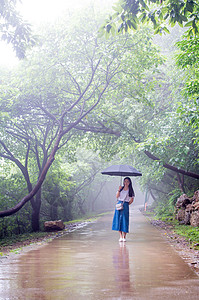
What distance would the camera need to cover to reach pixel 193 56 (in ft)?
36.5

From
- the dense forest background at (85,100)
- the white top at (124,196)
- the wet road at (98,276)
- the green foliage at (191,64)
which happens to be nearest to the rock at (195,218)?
the dense forest background at (85,100)

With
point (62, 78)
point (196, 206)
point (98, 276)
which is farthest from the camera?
point (62, 78)

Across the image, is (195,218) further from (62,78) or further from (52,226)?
(62,78)

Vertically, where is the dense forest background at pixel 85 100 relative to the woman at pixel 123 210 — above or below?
above

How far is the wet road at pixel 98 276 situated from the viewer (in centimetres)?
438

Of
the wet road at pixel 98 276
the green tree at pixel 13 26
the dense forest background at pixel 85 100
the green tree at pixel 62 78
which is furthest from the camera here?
the green tree at pixel 62 78

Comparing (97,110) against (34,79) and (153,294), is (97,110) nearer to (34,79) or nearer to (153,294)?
(34,79)

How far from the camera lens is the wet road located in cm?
438

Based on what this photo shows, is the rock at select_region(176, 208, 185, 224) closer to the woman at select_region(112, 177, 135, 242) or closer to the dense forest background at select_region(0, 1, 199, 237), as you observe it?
the dense forest background at select_region(0, 1, 199, 237)

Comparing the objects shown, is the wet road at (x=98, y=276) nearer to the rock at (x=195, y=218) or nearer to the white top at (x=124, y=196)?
the white top at (x=124, y=196)

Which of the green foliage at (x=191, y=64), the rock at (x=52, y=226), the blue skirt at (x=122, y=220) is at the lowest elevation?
the rock at (x=52, y=226)

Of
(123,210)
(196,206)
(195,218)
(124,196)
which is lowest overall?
(195,218)

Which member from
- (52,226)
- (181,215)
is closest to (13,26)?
(52,226)

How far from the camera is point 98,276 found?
5422 millimetres
